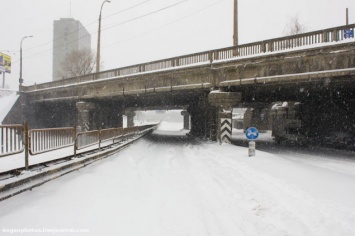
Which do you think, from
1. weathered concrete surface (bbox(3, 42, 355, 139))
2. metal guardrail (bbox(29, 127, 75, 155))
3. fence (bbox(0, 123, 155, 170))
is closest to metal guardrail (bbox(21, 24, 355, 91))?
weathered concrete surface (bbox(3, 42, 355, 139))

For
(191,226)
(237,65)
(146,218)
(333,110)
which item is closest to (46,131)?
(146,218)

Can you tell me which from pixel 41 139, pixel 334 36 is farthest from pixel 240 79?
pixel 41 139

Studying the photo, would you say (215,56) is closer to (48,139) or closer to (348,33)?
(348,33)

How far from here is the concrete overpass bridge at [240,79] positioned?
1568 centimetres

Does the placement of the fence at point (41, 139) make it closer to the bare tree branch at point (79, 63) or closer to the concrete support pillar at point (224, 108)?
the concrete support pillar at point (224, 108)

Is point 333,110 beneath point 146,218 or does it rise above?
above

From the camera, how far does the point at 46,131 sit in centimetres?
1026

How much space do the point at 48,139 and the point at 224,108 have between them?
12.9 metres

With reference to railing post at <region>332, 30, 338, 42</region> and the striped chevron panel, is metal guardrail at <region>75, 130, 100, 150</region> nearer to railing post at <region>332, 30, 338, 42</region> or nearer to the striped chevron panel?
the striped chevron panel

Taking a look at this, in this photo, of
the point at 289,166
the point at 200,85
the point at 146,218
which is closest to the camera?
the point at 146,218

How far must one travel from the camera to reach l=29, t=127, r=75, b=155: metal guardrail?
9.29 m

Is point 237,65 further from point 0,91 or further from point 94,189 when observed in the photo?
point 0,91

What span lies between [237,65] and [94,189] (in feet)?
46.8

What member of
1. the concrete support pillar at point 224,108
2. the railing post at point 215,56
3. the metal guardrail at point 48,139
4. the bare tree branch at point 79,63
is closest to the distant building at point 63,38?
the bare tree branch at point 79,63
